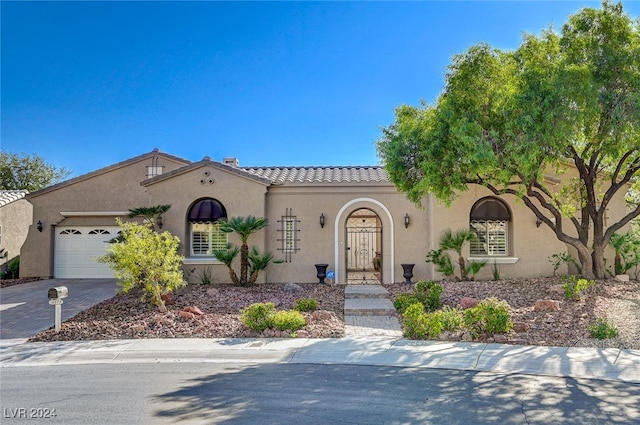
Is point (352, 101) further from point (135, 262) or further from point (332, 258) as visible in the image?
point (135, 262)

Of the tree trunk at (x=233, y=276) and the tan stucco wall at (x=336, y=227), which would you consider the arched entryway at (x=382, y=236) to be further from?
the tree trunk at (x=233, y=276)

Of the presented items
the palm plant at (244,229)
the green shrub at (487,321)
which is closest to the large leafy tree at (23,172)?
the palm plant at (244,229)

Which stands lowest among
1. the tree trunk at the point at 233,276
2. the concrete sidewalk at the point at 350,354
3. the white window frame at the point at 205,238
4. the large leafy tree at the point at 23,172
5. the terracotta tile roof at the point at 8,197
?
the concrete sidewalk at the point at 350,354

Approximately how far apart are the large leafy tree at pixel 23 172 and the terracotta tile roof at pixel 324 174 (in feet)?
86.8

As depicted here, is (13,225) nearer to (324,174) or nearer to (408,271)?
(324,174)

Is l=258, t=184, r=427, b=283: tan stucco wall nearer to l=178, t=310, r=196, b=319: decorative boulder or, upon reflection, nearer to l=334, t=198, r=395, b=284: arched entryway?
l=334, t=198, r=395, b=284: arched entryway

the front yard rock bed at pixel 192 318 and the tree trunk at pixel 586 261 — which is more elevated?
the tree trunk at pixel 586 261

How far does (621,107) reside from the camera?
10.9m

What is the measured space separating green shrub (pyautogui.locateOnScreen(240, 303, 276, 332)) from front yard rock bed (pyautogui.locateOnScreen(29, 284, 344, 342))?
0.15 metres

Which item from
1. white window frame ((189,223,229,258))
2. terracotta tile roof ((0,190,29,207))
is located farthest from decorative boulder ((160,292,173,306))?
terracotta tile roof ((0,190,29,207))

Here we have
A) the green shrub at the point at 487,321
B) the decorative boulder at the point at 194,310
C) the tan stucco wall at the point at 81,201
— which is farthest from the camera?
the tan stucco wall at the point at 81,201

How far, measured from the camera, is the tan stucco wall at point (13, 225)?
22.0 metres

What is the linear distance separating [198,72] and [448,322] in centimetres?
1318

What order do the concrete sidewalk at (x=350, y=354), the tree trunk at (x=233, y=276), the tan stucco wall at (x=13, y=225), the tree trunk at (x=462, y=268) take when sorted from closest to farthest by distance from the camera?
the concrete sidewalk at (x=350, y=354) → the tree trunk at (x=233, y=276) → the tree trunk at (x=462, y=268) → the tan stucco wall at (x=13, y=225)
